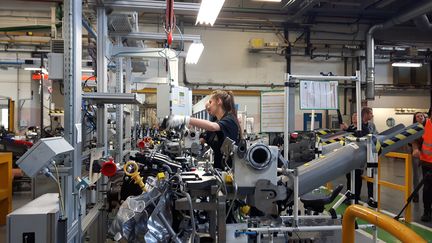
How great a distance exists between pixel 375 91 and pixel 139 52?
927 cm

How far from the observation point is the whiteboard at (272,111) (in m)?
3.49

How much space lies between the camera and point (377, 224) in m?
1.19

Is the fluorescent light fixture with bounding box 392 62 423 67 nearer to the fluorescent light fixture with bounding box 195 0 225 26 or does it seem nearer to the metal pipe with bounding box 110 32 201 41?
the metal pipe with bounding box 110 32 201 41

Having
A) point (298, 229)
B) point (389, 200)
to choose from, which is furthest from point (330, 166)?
point (389, 200)

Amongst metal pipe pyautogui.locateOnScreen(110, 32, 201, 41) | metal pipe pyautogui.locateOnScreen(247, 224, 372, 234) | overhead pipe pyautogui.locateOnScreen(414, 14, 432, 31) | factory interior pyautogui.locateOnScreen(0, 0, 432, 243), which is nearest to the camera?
factory interior pyautogui.locateOnScreen(0, 0, 432, 243)

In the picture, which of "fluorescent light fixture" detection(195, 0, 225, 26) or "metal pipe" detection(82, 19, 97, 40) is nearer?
"fluorescent light fixture" detection(195, 0, 225, 26)

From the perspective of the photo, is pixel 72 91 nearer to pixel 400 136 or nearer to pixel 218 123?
pixel 218 123

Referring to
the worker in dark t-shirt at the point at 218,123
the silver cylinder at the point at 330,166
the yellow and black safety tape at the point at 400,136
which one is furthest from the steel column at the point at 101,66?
the yellow and black safety tape at the point at 400,136

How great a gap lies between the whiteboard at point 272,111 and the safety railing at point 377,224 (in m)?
2.14

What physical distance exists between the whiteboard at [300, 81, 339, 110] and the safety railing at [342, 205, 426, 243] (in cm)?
181

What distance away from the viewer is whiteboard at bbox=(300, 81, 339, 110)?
3.14m

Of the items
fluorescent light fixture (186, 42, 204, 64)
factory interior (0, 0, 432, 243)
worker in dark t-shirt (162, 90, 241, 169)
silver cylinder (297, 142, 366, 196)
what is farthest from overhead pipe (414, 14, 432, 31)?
worker in dark t-shirt (162, 90, 241, 169)

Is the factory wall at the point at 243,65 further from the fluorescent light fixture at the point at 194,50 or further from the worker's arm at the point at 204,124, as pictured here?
the worker's arm at the point at 204,124

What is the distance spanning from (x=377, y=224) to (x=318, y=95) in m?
2.11
